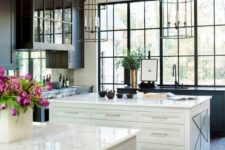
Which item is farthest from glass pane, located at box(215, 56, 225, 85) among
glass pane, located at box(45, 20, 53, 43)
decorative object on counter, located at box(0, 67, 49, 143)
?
decorative object on counter, located at box(0, 67, 49, 143)

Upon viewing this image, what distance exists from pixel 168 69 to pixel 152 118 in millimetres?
3646

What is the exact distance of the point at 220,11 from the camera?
702 centimetres

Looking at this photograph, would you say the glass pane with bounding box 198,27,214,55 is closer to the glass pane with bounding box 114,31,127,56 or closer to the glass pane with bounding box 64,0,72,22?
the glass pane with bounding box 114,31,127,56

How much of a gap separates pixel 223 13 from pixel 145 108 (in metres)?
3.90

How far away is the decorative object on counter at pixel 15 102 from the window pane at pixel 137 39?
5604mm

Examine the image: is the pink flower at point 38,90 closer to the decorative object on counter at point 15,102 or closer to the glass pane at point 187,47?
the decorative object on counter at point 15,102

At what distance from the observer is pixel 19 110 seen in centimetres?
221

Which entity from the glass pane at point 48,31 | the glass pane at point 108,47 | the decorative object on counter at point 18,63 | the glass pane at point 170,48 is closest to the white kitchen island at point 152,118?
the decorative object on counter at point 18,63

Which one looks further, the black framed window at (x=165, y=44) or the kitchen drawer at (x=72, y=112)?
the black framed window at (x=165, y=44)

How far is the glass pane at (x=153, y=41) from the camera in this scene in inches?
297

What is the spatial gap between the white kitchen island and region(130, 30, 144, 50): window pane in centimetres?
341

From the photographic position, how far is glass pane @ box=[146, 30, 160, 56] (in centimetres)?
755

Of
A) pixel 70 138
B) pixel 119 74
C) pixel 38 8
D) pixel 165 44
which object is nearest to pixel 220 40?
pixel 165 44

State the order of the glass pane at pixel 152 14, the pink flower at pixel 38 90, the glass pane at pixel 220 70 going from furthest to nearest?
the glass pane at pixel 152 14 < the glass pane at pixel 220 70 < the pink flower at pixel 38 90
